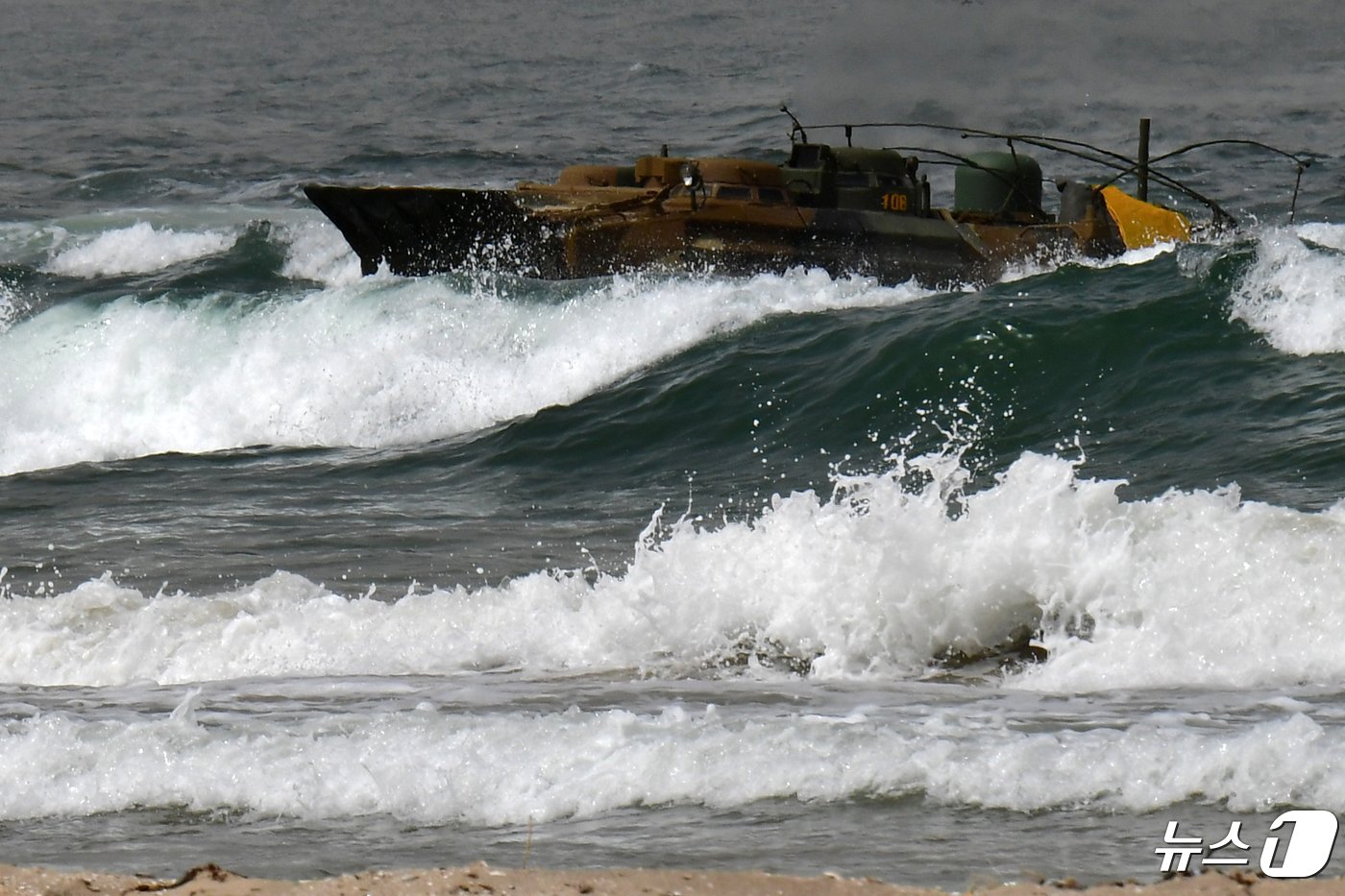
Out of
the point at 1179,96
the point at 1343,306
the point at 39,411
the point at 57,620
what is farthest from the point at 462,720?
the point at 1179,96

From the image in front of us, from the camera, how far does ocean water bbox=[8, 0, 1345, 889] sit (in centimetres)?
550

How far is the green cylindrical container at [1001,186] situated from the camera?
2145 cm

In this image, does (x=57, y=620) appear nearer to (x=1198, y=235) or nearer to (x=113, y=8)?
(x=1198, y=235)

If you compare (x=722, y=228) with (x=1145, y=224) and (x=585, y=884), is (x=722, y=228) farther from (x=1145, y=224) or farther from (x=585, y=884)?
(x=585, y=884)

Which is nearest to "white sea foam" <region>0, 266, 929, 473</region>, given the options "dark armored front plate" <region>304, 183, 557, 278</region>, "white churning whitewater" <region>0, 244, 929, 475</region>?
"white churning whitewater" <region>0, 244, 929, 475</region>

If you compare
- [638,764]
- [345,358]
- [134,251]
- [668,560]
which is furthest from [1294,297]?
[134,251]

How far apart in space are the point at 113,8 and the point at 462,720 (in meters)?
58.4

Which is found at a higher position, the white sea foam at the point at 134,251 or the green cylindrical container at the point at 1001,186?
the green cylindrical container at the point at 1001,186

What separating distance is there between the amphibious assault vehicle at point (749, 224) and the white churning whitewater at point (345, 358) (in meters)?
0.56

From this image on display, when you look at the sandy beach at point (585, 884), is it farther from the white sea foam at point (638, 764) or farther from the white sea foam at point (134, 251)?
the white sea foam at point (134, 251)

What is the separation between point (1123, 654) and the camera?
7.43 m

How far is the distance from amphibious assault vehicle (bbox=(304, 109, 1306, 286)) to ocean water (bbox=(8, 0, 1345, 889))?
0.69m

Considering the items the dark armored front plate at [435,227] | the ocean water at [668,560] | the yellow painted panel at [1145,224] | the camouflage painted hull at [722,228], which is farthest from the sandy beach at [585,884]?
the yellow painted panel at [1145,224]

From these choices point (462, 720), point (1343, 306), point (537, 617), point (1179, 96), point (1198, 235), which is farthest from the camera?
point (1179, 96)
